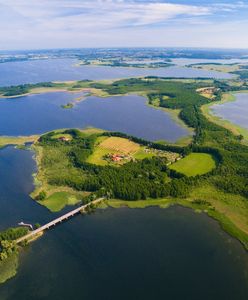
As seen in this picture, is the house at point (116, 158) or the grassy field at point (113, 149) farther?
the grassy field at point (113, 149)

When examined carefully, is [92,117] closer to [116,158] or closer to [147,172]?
[116,158]

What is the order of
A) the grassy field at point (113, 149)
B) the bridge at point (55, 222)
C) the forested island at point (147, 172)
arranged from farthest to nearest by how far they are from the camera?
1. the grassy field at point (113, 149)
2. the forested island at point (147, 172)
3. the bridge at point (55, 222)

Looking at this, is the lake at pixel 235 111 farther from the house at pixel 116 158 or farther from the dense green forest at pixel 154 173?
the house at pixel 116 158

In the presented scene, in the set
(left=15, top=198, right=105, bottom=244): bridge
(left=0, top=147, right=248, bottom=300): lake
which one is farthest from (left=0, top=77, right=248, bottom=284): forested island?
(left=0, top=147, right=248, bottom=300): lake

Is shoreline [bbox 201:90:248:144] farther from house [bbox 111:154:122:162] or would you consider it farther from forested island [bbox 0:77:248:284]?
house [bbox 111:154:122:162]

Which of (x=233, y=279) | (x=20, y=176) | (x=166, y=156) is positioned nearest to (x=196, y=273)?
(x=233, y=279)

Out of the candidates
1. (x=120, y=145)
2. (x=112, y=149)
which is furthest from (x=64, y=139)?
(x=120, y=145)

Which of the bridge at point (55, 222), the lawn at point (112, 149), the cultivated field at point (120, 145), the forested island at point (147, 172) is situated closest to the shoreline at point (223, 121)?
the forested island at point (147, 172)

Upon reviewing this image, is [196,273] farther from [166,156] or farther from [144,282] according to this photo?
[166,156]
